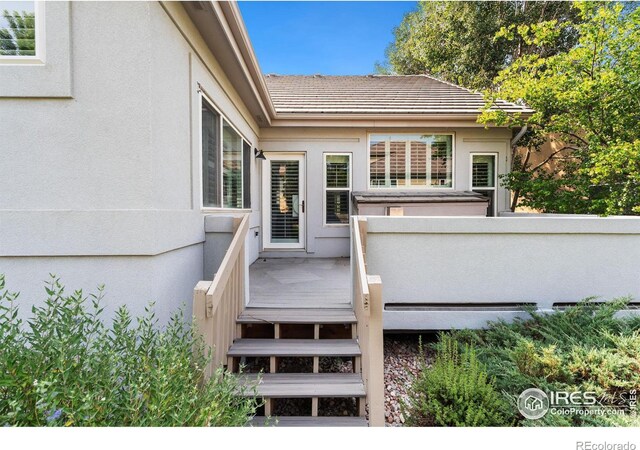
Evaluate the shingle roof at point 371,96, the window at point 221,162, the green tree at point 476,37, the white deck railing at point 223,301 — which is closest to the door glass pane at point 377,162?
the shingle roof at point 371,96

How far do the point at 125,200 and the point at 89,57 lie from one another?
115 cm

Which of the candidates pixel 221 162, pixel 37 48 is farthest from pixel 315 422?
pixel 37 48

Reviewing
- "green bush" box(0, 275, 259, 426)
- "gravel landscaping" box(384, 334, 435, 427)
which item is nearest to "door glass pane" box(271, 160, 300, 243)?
"gravel landscaping" box(384, 334, 435, 427)

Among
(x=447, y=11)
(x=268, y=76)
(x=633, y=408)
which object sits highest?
(x=447, y=11)

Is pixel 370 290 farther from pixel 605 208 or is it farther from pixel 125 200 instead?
pixel 605 208

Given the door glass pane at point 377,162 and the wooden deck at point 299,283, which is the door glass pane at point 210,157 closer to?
the wooden deck at point 299,283

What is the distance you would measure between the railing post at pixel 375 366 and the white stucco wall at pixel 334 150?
483cm

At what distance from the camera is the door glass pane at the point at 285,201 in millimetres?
7262

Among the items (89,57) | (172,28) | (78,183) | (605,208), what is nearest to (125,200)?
(78,183)

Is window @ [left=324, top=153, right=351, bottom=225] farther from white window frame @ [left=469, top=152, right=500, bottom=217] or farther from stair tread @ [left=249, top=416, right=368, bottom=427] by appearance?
stair tread @ [left=249, top=416, right=368, bottom=427]

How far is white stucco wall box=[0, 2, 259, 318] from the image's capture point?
2391 millimetres

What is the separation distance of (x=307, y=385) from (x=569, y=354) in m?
2.37

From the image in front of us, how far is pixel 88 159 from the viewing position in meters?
2.47
